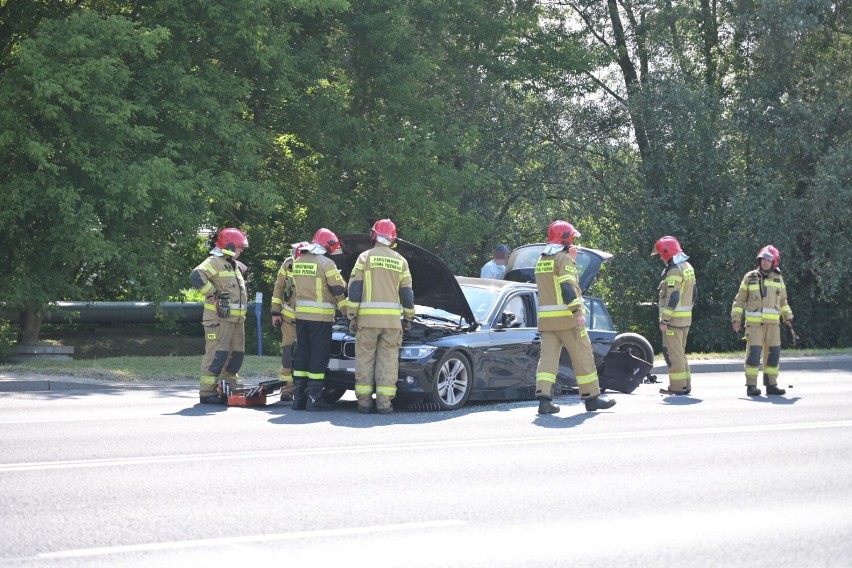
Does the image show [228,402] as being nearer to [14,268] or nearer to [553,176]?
[14,268]

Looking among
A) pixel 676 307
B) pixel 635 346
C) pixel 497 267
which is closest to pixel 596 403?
pixel 676 307

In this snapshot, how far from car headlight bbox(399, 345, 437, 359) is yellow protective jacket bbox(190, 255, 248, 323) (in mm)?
2016

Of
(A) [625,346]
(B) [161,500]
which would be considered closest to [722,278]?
(A) [625,346]

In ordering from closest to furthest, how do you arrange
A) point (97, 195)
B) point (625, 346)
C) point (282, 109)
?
point (625, 346) < point (97, 195) < point (282, 109)

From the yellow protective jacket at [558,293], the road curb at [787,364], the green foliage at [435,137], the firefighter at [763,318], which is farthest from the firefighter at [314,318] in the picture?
the road curb at [787,364]

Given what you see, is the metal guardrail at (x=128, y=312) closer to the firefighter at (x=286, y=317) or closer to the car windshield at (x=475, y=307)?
the firefighter at (x=286, y=317)

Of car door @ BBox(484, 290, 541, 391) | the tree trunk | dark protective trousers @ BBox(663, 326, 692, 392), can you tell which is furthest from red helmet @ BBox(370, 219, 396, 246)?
the tree trunk

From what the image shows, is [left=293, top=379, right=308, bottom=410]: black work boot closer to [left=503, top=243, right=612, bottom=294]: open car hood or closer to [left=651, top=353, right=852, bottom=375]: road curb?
[left=503, top=243, right=612, bottom=294]: open car hood

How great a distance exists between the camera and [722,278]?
31359mm

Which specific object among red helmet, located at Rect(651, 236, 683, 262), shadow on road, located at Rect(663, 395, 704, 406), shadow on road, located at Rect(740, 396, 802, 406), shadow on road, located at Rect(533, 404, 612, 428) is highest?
red helmet, located at Rect(651, 236, 683, 262)

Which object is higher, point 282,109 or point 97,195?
point 282,109

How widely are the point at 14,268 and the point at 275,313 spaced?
10415mm

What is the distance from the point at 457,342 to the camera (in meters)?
13.4

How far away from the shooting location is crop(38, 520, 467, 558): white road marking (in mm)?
6328
